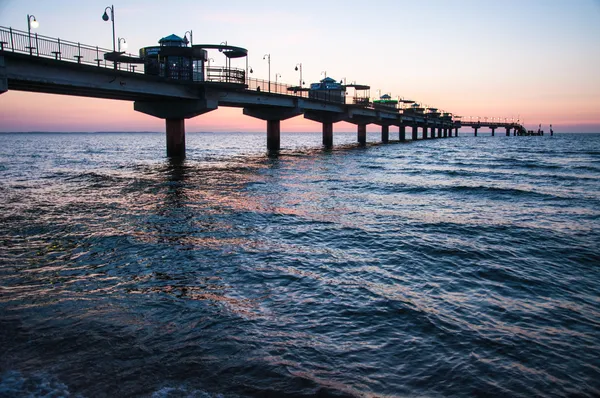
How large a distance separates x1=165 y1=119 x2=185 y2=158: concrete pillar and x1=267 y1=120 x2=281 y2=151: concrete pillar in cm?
1770

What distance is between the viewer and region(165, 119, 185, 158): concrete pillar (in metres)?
42.7

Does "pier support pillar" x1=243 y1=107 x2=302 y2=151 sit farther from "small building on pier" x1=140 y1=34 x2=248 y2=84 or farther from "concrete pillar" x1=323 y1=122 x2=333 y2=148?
"small building on pier" x1=140 y1=34 x2=248 y2=84

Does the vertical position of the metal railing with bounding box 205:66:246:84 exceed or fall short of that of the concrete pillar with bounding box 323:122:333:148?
it exceeds it

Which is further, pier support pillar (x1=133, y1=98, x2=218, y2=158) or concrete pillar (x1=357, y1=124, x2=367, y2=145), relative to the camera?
concrete pillar (x1=357, y1=124, x2=367, y2=145)

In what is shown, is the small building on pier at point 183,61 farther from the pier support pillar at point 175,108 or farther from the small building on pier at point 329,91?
the small building on pier at point 329,91

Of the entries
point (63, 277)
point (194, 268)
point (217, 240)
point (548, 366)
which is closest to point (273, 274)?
point (194, 268)

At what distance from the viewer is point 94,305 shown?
7.27 m

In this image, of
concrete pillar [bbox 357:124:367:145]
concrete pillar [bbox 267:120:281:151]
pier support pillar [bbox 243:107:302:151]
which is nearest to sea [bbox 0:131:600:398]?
pier support pillar [bbox 243:107:302:151]

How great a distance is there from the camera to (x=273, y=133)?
60938 millimetres

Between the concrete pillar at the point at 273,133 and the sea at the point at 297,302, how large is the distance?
145 ft

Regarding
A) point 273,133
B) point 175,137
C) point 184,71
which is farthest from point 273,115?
point 184,71

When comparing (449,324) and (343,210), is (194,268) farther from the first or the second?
(343,210)

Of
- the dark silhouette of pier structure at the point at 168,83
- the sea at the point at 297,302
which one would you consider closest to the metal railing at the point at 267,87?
the dark silhouette of pier structure at the point at 168,83

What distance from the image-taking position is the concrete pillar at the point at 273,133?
60.2m
